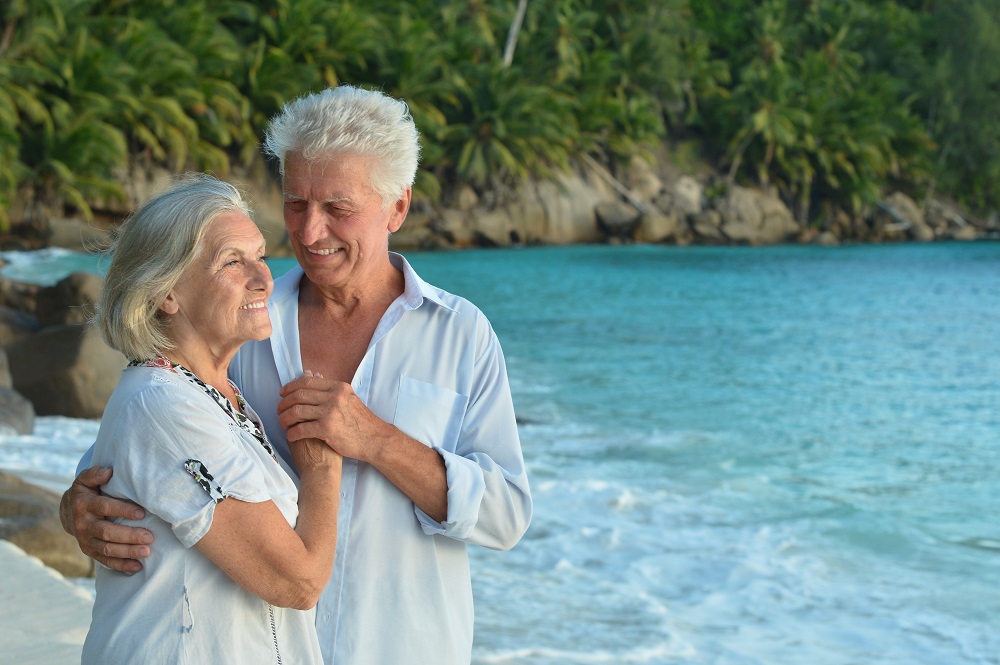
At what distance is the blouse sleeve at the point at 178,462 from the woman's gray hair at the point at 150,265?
16cm

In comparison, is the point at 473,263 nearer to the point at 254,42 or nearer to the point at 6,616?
the point at 254,42

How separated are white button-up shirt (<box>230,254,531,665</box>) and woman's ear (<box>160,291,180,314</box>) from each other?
1.20 ft

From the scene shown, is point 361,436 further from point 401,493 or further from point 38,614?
point 38,614

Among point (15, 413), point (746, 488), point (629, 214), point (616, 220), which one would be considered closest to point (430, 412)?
point (746, 488)

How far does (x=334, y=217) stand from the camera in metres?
2.06

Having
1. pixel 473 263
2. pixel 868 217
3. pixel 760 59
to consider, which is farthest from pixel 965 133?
pixel 473 263

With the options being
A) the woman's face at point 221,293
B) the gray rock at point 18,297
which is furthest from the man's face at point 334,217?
the gray rock at point 18,297

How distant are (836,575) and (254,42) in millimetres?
28910

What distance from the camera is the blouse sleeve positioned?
5.17ft

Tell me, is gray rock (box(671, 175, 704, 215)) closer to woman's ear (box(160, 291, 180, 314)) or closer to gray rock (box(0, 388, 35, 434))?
gray rock (box(0, 388, 35, 434))

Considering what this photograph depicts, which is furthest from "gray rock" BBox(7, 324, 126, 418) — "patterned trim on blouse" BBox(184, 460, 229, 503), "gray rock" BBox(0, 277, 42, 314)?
"patterned trim on blouse" BBox(184, 460, 229, 503)

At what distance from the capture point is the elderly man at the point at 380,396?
6.42ft

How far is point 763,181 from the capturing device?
42594mm

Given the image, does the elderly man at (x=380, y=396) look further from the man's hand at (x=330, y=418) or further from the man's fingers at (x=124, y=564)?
the man's fingers at (x=124, y=564)
